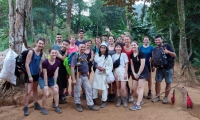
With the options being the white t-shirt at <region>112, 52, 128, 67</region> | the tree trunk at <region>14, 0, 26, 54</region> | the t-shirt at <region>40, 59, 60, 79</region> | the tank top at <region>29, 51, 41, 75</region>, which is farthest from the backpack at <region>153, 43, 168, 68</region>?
the tree trunk at <region>14, 0, 26, 54</region>

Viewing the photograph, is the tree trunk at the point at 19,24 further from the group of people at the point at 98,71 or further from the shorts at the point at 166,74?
the shorts at the point at 166,74

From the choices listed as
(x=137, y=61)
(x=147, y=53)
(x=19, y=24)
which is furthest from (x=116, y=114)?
(x=19, y=24)

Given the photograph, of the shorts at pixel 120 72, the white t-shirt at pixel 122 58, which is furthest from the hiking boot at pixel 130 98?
the white t-shirt at pixel 122 58

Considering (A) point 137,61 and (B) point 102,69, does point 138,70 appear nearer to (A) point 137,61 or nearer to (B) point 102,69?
(A) point 137,61

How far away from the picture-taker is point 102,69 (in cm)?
494

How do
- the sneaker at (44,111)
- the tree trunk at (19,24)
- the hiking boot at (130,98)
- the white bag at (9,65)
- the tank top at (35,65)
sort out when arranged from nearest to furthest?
the tank top at (35,65) < the sneaker at (44,111) < the white bag at (9,65) < the hiking boot at (130,98) < the tree trunk at (19,24)

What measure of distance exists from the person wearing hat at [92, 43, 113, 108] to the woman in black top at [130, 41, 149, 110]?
60 cm

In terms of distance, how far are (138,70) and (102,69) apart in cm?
92

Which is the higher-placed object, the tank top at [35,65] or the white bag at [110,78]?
the tank top at [35,65]

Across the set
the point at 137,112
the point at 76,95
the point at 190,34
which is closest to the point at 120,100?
the point at 137,112

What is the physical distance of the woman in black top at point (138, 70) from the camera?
4.83 metres

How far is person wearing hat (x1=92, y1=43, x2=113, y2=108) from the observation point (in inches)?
195

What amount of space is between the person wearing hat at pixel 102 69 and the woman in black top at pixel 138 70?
601 millimetres

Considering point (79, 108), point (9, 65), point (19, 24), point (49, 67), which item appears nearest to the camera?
point (49, 67)
